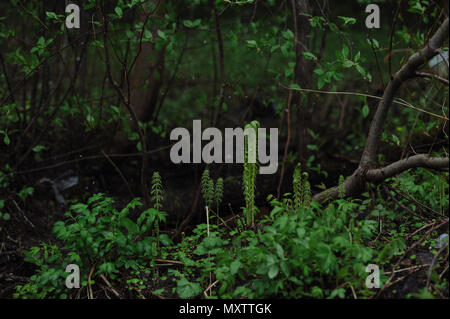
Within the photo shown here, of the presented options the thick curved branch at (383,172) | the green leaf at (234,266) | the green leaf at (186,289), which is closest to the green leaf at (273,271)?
the green leaf at (234,266)

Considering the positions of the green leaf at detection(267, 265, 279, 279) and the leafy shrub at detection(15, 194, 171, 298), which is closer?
the green leaf at detection(267, 265, 279, 279)

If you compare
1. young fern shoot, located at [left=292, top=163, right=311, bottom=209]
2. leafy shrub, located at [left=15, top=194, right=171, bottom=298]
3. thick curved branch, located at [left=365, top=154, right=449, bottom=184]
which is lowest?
leafy shrub, located at [left=15, top=194, right=171, bottom=298]

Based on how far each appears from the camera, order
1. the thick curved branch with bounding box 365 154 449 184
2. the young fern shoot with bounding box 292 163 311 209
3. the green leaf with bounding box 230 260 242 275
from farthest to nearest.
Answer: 1. the young fern shoot with bounding box 292 163 311 209
2. the thick curved branch with bounding box 365 154 449 184
3. the green leaf with bounding box 230 260 242 275

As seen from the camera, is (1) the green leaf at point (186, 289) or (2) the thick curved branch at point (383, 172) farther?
(2) the thick curved branch at point (383, 172)

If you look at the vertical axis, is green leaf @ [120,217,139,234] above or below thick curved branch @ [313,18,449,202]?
below

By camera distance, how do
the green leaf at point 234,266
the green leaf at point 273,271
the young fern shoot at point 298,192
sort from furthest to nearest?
the young fern shoot at point 298,192, the green leaf at point 234,266, the green leaf at point 273,271

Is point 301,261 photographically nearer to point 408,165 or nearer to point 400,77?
point 408,165

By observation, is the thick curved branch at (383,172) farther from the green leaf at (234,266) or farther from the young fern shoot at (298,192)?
the green leaf at (234,266)

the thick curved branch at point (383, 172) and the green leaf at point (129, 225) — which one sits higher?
the thick curved branch at point (383, 172)

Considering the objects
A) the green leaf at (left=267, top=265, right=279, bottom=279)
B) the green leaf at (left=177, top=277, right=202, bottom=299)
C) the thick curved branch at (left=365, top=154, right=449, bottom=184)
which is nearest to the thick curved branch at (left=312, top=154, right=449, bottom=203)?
the thick curved branch at (left=365, top=154, right=449, bottom=184)

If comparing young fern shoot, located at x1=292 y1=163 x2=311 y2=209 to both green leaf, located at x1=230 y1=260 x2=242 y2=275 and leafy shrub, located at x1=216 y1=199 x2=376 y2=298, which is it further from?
green leaf, located at x1=230 y1=260 x2=242 y2=275

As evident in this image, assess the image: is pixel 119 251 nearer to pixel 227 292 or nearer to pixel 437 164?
pixel 227 292

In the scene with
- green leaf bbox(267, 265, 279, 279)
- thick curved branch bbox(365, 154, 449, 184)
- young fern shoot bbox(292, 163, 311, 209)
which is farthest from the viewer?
young fern shoot bbox(292, 163, 311, 209)
